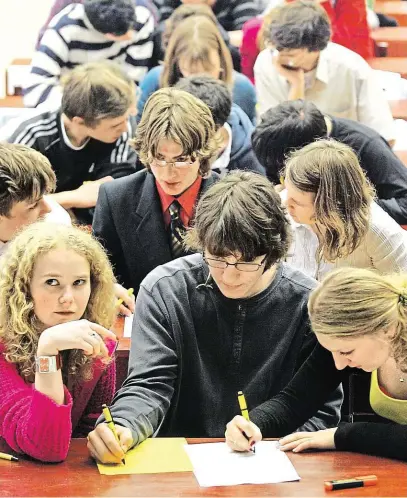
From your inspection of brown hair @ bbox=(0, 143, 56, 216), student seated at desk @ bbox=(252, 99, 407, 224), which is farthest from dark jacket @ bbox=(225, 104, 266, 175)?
brown hair @ bbox=(0, 143, 56, 216)

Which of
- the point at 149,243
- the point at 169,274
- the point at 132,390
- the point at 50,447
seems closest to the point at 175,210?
the point at 149,243

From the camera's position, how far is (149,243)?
3.14 meters

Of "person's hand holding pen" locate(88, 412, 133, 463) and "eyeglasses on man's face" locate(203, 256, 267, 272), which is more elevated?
"eyeglasses on man's face" locate(203, 256, 267, 272)

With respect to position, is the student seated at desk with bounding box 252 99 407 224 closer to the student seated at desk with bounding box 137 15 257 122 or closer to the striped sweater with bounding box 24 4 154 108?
the student seated at desk with bounding box 137 15 257 122

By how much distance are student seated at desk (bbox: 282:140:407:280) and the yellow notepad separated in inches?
33.0

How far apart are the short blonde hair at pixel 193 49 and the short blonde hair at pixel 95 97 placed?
1.96 ft

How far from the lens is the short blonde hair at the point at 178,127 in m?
3.06

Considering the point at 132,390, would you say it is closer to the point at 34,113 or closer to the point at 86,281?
the point at 86,281

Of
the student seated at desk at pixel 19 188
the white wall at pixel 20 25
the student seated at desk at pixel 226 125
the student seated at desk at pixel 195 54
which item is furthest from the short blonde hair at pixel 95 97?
the white wall at pixel 20 25

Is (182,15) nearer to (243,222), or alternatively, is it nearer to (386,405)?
(243,222)

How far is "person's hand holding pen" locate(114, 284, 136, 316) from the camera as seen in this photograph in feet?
10.1

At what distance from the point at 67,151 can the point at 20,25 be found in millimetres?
4429

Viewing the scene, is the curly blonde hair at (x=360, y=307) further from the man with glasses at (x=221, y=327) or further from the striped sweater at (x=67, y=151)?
the striped sweater at (x=67, y=151)

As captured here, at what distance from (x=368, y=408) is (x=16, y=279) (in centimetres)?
87
